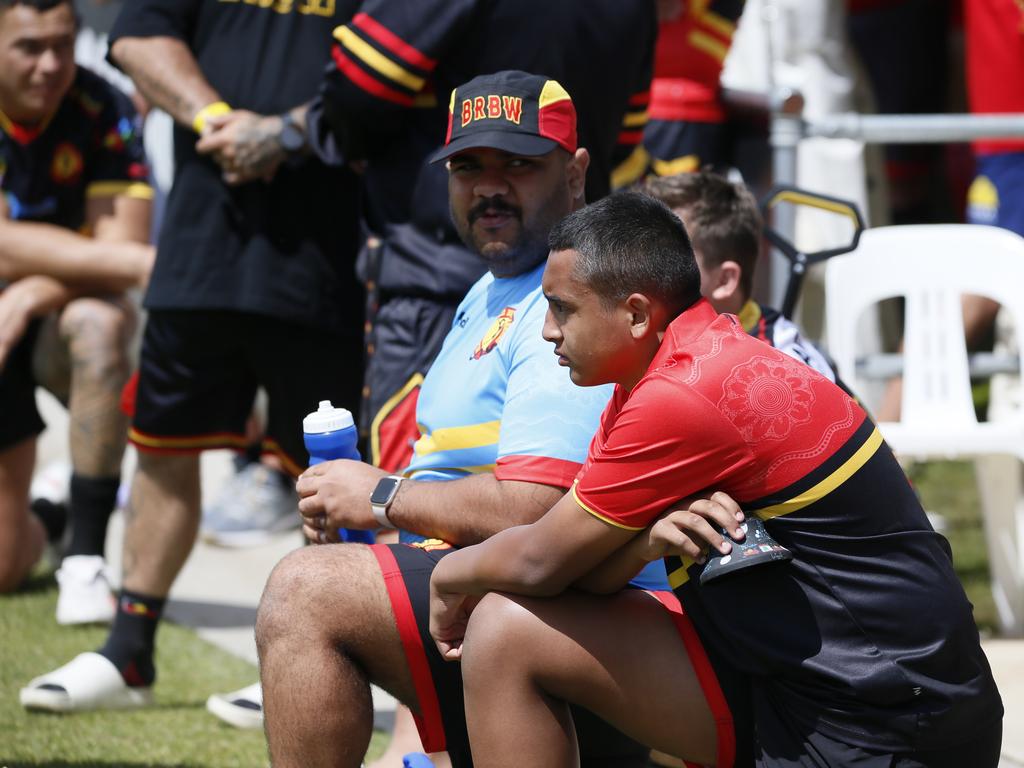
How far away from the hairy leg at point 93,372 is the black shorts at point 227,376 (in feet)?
2.85

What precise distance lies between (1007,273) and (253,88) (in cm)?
225

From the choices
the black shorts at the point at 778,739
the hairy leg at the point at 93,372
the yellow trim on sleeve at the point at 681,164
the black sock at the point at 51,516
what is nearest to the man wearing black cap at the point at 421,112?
the black shorts at the point at 778,739

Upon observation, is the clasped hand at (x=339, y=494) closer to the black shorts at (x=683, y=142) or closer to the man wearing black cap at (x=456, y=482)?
the man wearing black cap at (x=456, y=482)

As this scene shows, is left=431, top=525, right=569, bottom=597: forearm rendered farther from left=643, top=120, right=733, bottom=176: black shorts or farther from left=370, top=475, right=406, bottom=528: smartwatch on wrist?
left=643, top=120, right=733, bottom=176: black shorts

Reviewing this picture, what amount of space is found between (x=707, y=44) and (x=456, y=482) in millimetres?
2985

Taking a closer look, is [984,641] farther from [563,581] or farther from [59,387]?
[59,387]

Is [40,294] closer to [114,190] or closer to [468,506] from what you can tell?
[114,190]

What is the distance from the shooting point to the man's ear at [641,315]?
2.58m

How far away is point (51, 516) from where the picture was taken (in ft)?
19.0

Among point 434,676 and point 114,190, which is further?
point 114,190

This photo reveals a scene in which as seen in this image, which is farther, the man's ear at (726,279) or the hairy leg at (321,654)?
the man's ear at (726,279)

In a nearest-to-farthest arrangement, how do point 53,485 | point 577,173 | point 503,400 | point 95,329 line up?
point 503,400
point 577,173
point 95,329
point 53,485

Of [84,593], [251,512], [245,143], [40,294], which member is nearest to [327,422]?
[245,143]

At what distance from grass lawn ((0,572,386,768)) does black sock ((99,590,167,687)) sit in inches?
4.1
